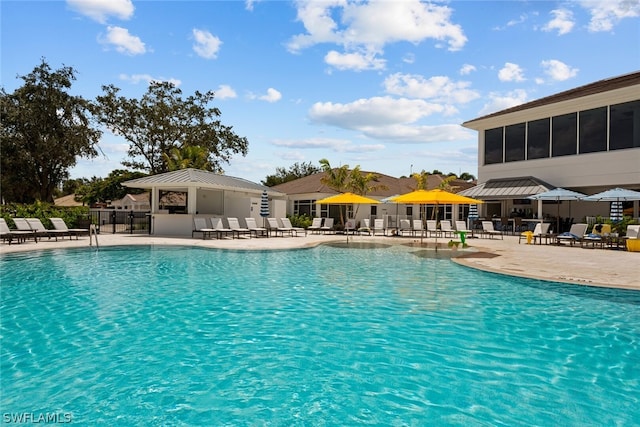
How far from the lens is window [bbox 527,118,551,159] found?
84.8ft

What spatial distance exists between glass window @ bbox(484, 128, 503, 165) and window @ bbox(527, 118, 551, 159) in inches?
84.3

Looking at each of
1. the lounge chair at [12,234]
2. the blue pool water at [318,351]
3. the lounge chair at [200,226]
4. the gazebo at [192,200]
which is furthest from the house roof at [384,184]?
the blue pool water at [318,351]

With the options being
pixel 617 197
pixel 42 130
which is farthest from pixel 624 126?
pixel 42 130

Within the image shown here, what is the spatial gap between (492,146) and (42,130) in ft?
119

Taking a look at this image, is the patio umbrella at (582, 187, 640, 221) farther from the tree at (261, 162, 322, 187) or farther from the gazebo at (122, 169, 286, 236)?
the tree at (261, 162, 322, 187)

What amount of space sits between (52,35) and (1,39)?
1965 mm

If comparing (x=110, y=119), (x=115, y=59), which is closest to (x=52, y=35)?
(x=115, y=59)

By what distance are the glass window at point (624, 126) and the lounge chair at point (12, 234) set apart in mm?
29867

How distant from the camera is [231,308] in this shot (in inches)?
297

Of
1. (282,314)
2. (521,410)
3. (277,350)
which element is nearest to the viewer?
(521,410)

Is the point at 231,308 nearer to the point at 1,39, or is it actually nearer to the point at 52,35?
the point at 52,35

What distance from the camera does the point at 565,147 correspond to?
24.8 m

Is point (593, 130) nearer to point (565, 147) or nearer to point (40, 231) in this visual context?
point (565, 147)

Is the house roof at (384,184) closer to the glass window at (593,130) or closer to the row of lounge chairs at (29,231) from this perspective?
the glass window at (593,130)
